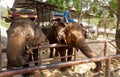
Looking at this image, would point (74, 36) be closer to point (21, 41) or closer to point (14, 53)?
point (21, 41)

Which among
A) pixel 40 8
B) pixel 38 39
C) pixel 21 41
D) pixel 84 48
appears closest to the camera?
pixel 21 41

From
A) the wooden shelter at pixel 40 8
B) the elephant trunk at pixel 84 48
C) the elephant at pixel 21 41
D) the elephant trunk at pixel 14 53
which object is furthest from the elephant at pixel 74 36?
the wooden shelter at pixel 40 8

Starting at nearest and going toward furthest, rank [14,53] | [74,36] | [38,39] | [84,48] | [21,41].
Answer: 1. [14,53]
2. [21,41]
3. [38,39]
4. [84,48]
5. [74,36]

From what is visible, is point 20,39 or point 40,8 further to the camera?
point 40,8

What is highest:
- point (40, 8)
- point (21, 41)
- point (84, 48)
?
point (40, 8)

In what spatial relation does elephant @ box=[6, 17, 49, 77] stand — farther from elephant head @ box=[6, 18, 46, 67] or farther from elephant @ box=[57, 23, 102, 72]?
elephant @ box=[57, 23, 102, 72]

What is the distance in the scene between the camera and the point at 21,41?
4.46 m

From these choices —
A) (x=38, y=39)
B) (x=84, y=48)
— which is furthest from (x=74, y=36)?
(x=38, y=39)

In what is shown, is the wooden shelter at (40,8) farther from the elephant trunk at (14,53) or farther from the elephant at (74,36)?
the elephant trunk at (14,53)

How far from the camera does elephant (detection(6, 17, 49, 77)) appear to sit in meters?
4.13

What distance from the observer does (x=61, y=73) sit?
688 centimetres

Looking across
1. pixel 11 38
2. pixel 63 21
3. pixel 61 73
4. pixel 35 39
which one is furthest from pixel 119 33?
pixel 11 38

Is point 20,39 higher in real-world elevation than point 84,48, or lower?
higher

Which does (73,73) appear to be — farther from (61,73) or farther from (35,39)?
(35,39)
